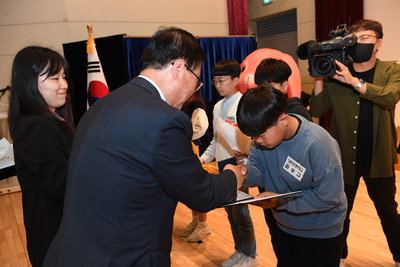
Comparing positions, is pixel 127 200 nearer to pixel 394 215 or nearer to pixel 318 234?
pixel 318 234

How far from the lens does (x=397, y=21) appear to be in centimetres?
447

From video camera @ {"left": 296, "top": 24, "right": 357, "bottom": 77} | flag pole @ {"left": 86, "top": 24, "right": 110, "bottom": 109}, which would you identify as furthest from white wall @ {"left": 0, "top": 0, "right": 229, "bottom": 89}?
video camera @ {"left": 296, "top": 24, "right": 357, "bottom": 77}

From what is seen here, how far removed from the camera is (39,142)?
124 cm

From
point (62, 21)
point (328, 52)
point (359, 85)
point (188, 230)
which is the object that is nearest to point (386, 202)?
point (359, 85)

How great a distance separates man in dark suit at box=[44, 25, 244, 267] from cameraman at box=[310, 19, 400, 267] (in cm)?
133

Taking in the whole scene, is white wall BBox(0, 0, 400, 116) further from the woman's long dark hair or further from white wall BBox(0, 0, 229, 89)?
the woman's long dark hair

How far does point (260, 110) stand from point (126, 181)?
1.96 ft

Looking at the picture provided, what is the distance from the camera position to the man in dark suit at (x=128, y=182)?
87 cm

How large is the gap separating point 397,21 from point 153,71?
4.71m

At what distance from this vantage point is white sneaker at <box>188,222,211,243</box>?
283cm

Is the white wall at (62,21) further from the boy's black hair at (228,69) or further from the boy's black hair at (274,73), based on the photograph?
the boy's black hair at (274,73)

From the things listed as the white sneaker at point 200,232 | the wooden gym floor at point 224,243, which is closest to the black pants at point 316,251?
the wooden gym floor at point 224,243

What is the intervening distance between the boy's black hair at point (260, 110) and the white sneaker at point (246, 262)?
1.38 metres

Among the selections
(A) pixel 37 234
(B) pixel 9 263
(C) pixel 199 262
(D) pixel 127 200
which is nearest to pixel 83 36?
(B) pixel 9 263
